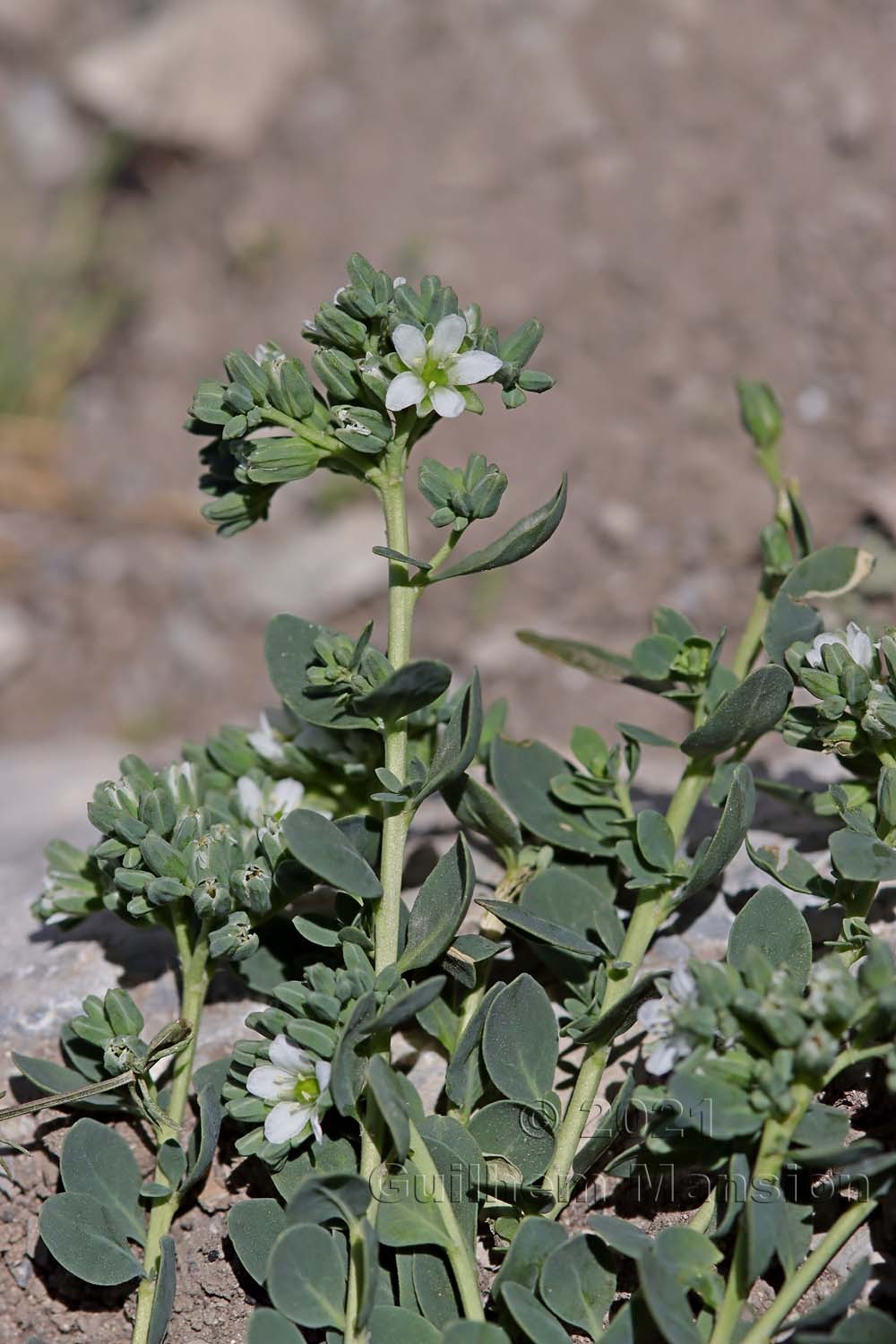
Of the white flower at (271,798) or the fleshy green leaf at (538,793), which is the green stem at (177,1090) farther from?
the fleshy green leaf at (538,793)

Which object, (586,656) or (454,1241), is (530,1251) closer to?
(454,1241)

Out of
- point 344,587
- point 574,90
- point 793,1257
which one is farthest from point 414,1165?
point 574,90

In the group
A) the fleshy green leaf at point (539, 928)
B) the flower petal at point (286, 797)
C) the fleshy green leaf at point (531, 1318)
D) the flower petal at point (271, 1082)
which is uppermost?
the flower petal at point (286, 797)

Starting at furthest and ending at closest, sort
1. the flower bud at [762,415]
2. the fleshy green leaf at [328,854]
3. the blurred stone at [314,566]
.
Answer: the blurred stone at [314,566] < the flower bud at [762,415] < the fleshy green leaf at [328,854]

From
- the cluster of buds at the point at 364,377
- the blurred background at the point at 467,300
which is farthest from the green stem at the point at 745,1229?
the blurred background at the point at 467,300

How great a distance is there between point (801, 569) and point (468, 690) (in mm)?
667

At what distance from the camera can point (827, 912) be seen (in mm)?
2062

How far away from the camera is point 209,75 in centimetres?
542

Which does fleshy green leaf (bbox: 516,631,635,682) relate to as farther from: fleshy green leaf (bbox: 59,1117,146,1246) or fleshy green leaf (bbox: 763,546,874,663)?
fleshy green leaf (bbox: 59,1117,146,1246)

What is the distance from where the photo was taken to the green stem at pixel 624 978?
5.85 ft

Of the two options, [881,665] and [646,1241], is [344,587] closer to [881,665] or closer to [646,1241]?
[881,665]

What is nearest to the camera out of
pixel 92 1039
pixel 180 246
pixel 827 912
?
pixel 92 1039

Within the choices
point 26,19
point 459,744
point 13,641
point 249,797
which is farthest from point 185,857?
point 26,19

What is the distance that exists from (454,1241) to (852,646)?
0.99 metres
